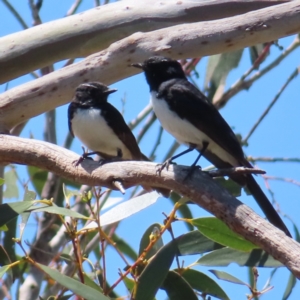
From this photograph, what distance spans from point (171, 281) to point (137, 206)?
12.1 inches

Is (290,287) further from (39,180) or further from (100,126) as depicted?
(39,180)

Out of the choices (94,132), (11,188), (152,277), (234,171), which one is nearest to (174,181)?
(234,171)

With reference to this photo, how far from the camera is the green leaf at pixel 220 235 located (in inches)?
90.6

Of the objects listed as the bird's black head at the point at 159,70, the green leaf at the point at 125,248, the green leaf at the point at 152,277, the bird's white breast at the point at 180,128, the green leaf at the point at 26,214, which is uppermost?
the bird's black head at the point at 159,70

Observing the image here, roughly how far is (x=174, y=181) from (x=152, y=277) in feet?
0.98

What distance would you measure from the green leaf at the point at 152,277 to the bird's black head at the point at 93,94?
1016mm

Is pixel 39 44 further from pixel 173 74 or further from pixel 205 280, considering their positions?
pixel 205 280

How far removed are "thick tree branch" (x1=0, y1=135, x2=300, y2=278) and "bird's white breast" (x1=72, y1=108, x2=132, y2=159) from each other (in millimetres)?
557

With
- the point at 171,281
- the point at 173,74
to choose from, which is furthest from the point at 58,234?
the point at 171,281

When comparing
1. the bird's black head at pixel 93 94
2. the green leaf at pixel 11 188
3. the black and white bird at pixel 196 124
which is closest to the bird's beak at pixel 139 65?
the black and white bird at pixel 196 124

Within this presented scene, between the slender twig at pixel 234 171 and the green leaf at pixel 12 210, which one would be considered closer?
the slender twig at pixel 234 171

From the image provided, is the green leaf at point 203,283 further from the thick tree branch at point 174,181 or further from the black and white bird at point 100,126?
the black and white bird at point 100,126

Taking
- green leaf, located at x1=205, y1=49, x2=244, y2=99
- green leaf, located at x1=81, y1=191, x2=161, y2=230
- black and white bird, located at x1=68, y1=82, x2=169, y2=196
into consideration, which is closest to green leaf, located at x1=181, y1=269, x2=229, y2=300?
green leaf, located at x1=81, y1=191, x2=161, y2=230

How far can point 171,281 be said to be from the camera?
7.61 ft
